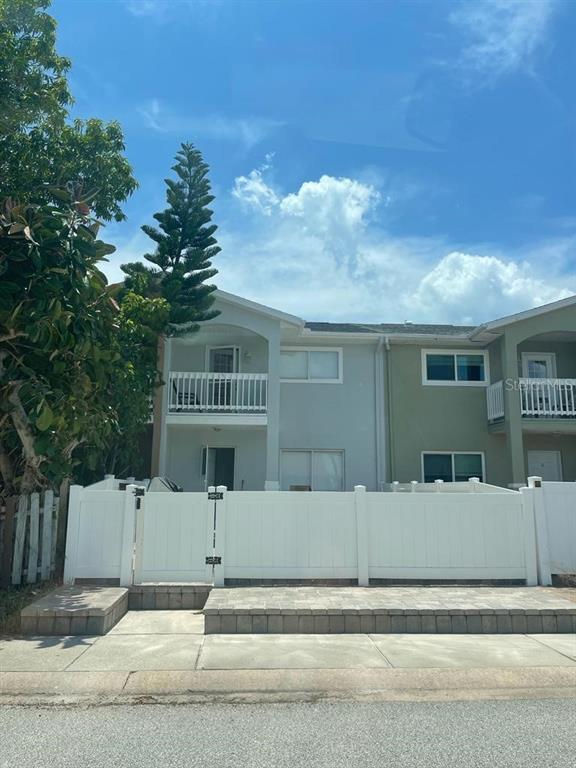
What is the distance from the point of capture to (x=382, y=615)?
7020 mm

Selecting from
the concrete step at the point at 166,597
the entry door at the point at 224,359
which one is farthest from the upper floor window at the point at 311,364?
the concrete step at the point at 166,597

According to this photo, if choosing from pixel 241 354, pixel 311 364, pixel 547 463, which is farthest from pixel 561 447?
pixel 241 354

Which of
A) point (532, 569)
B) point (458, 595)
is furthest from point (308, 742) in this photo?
point (532, 569)

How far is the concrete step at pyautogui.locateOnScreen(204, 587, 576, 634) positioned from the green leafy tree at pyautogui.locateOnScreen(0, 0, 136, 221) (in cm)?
632

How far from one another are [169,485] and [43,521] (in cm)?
447

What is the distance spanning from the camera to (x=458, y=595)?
7.99 meters

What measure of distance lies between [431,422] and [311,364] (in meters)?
3.82

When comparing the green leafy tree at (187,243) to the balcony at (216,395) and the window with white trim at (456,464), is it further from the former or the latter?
the window with white trim at (456,464)

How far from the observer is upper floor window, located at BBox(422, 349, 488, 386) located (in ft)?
58.4

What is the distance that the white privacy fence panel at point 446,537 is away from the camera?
8742mm

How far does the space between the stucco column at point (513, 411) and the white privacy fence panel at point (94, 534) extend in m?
10.9

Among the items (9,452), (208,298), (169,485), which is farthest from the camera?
(208,298)

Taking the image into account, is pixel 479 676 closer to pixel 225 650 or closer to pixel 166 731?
pixel 225 650

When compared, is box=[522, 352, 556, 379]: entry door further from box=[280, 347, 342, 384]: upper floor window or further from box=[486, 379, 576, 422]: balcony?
box=[280, 347, 342, 384]: upper floor window
